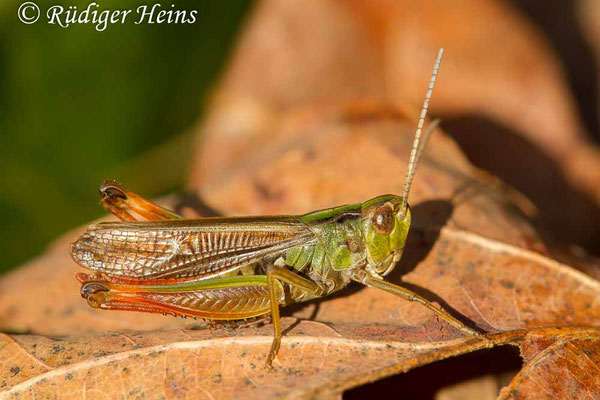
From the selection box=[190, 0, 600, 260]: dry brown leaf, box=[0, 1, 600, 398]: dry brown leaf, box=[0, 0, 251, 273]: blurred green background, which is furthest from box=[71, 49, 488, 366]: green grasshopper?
box=[0, 0, 251, 273]: blurred green background

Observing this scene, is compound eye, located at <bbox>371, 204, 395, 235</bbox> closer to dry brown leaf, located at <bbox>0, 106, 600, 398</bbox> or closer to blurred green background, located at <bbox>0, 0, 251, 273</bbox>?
dry brown leaf, located at <bbox>0, 106, 600, 398</bbox>

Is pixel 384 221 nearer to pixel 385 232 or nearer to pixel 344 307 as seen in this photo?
pixel 385 232

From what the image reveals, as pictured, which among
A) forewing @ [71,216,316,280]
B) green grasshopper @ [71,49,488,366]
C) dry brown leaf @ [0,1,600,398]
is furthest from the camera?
forewing @ [71,216,316,280]

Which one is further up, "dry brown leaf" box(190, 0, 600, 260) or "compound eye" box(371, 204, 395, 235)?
"dry brown leaf" box(190, 0, 600, 260)

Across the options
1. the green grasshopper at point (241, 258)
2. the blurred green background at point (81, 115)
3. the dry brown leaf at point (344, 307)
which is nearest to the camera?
the dry brown leaf at point (344, 307)

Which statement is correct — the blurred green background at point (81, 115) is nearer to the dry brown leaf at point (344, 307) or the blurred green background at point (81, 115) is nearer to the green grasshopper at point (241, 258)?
the dry brown leaf at point (344, 307)

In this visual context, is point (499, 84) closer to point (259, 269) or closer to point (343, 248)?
point (343, 248)

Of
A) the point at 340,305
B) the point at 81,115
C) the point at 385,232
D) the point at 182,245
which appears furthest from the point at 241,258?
the point at 81,115

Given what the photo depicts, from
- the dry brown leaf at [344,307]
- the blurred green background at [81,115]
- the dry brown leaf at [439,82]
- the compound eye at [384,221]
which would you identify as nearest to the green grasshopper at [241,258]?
the compound eye at [384,221]

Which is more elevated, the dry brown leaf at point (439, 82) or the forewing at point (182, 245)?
the dry brown leaf at point (439, 82)
